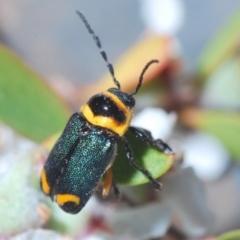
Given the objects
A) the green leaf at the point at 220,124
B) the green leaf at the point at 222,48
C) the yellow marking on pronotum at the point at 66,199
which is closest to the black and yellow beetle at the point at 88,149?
the yellow marking on pronotum at the point at 66,199

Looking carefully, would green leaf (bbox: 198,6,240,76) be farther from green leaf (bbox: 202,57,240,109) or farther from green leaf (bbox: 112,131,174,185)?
green leaf (bbox: 112,131,174,185)

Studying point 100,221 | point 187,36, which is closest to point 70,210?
point 100,221

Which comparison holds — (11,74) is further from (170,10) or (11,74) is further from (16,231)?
(170,10)

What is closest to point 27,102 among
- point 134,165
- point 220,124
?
point 134,165

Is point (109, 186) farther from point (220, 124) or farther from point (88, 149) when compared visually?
point (220, 124)

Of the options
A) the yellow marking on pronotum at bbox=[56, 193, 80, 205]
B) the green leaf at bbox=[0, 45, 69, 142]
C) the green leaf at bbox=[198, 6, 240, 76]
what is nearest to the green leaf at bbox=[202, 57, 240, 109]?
the green leaf at bbox=[198, 6, 240, 76]

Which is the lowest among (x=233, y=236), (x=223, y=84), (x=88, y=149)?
(x=233, y=236)

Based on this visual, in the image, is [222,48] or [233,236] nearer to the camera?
[233,236]
